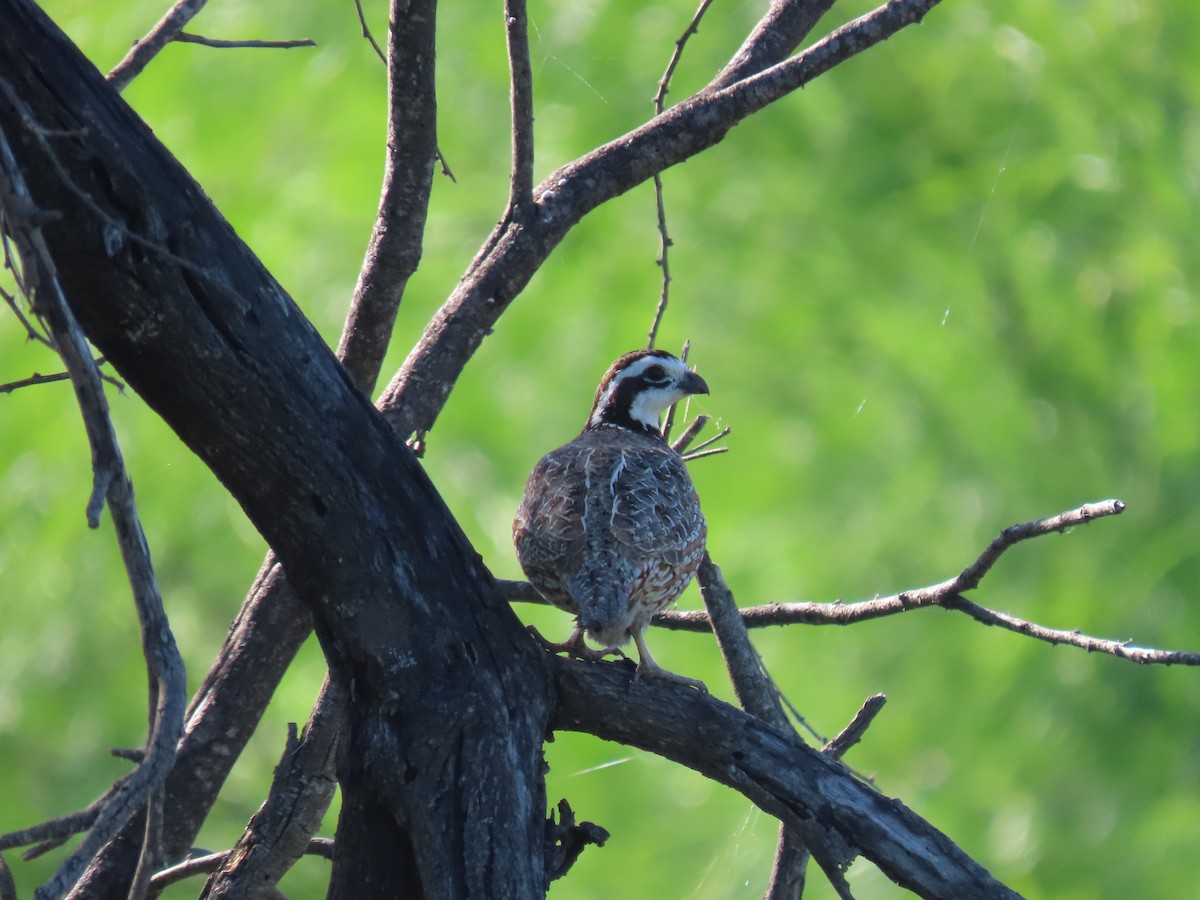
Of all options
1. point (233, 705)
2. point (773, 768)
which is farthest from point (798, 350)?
point (773, 768)

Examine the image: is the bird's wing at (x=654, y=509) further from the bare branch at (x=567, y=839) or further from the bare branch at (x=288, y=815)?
the bare branch at (x=567, y=839)

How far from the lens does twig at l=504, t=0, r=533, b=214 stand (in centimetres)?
320

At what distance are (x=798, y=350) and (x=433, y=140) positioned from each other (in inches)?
159

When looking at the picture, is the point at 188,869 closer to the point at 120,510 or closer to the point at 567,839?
the point at 567,839

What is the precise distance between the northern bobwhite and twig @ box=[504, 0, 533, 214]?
0.68 meters

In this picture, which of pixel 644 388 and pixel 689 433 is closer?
pixel 689 433

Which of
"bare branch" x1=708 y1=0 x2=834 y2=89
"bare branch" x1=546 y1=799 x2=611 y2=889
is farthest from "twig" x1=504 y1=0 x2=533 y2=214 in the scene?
"bare branch" x1=546 y1=799 x2=611 y2=889

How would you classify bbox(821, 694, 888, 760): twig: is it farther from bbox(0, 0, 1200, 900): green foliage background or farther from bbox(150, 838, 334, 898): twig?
bbox(0, 0, 1200, 900): green foliage background

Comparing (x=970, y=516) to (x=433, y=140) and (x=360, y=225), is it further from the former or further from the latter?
(x=433, y=140)

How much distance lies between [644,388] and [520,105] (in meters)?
1.31

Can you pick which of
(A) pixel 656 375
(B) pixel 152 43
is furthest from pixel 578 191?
(A) pixel 656 375

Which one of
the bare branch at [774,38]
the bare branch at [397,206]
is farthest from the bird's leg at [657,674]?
the bare branch at [774,38]

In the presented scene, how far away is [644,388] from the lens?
14.4 feet

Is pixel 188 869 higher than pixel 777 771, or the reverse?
pixel 777 771
